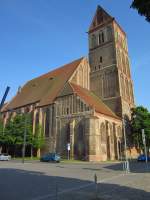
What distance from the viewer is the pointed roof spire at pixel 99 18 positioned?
187ft

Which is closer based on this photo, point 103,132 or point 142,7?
point 142,7

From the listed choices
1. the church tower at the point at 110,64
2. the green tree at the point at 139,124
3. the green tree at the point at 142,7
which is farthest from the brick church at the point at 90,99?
the green tree at the point at 142,7

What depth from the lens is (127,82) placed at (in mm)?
53344

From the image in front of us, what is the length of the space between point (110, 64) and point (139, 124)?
1511 cm

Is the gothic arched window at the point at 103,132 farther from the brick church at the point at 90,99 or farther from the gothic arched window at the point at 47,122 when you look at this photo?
the gothic arched window at the point at 47,122

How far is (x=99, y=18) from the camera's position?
5897cm

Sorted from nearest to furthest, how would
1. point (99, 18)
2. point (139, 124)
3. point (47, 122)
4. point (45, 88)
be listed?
point (47, 122)
point (139, 124)
point (45, 88)
point (99, 18)

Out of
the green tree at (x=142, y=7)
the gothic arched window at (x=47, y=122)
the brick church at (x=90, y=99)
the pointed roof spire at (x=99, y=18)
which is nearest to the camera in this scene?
the green tree at (x=142, y=7)

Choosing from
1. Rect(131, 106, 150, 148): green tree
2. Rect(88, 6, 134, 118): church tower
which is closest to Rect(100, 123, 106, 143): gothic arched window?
Rect(88, 6, 134, 118): church tower

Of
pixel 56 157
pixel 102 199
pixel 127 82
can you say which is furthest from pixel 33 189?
pixel 127 82

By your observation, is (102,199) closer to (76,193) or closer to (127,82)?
(76,193)

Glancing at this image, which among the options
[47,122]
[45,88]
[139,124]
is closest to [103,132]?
[139,124]

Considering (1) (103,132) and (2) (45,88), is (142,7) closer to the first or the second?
(1) (103,132)

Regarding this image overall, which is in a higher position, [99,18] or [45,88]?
[99,18]
